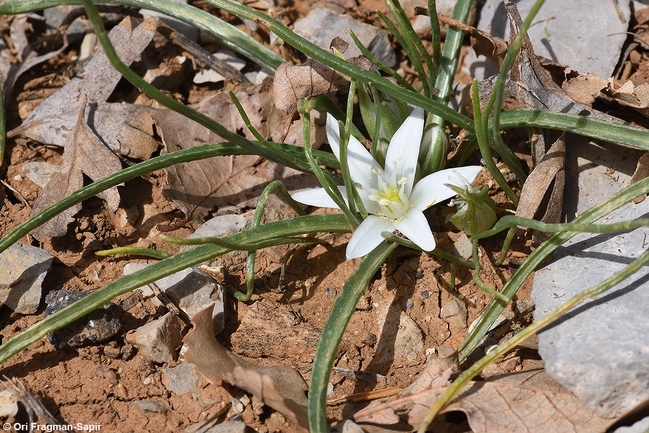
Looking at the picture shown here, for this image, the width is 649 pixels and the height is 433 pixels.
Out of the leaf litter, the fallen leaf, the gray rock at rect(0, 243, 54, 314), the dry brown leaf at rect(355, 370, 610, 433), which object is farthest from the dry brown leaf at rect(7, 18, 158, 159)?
the dry brown leaf at rect(355, 370, 610, 433)

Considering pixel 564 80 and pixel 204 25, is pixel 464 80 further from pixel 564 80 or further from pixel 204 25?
pixel 204 25

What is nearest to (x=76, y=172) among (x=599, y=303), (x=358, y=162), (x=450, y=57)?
(x=358, y=162)

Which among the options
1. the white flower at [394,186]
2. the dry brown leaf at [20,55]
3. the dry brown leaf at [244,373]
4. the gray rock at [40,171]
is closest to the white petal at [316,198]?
the white flower at [394,186]

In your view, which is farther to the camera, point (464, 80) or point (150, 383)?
point (464, 80)

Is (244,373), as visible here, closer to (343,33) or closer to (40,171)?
(40,171)

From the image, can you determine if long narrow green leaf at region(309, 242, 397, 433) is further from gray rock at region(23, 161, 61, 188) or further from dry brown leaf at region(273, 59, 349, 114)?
gray rock at region(23, 161, 61, 188)

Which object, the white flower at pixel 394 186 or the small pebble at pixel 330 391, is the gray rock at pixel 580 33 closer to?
the white flower at pixel 394 186

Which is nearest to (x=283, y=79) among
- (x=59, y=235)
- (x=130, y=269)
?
(x=130, y=269)
